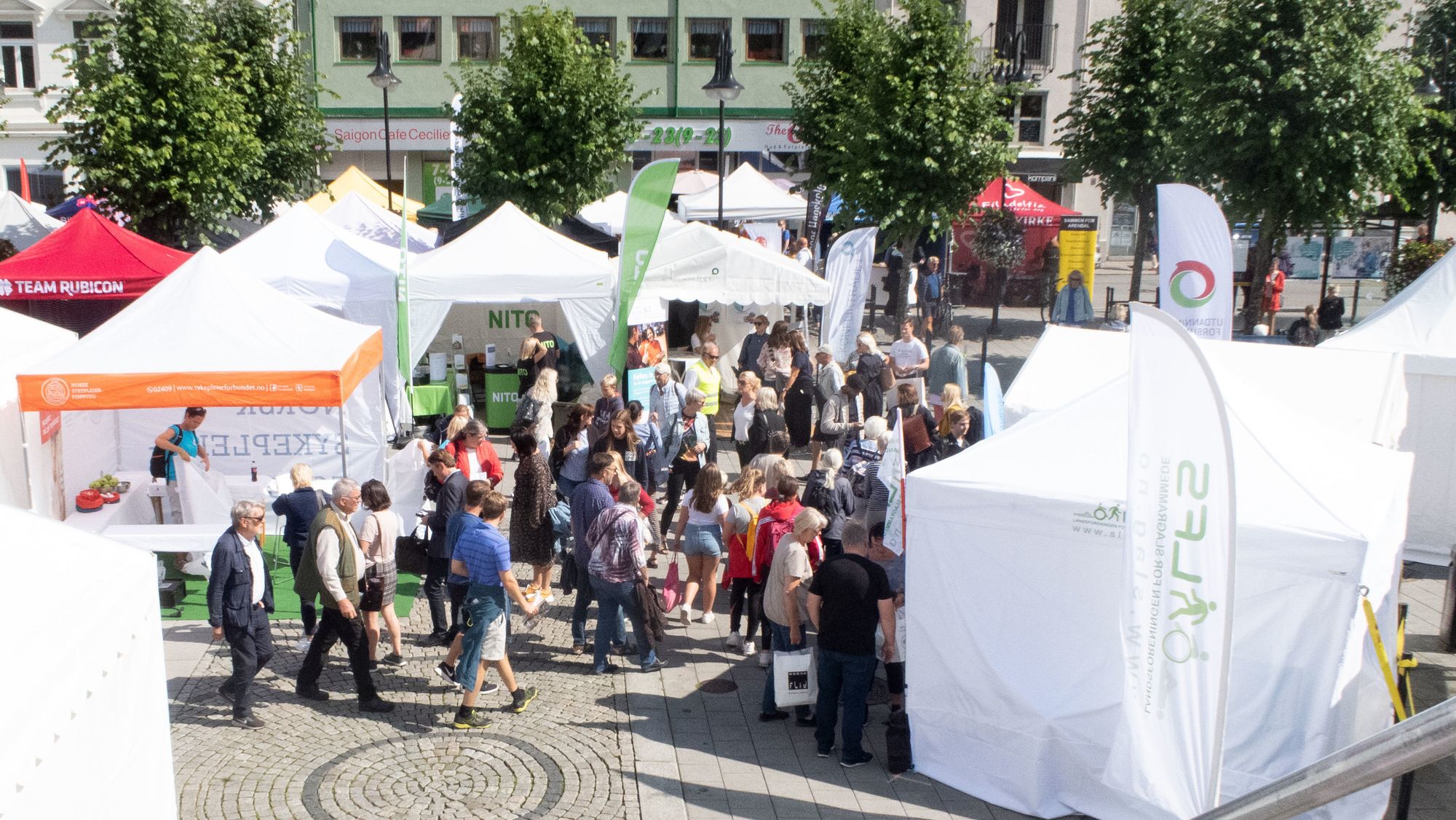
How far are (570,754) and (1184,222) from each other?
7466 millimetres

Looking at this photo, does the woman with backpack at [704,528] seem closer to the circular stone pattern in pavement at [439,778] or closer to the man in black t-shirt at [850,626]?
the man in black t-shirt at [850,626]

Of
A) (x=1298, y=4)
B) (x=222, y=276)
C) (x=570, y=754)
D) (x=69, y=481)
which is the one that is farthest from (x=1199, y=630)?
(x=1298, y=4)

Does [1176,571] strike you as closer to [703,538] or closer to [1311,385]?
[703,538]

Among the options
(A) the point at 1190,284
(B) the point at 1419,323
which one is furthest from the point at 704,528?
(B) the point at 1419,323

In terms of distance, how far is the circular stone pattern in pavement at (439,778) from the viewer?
655 centimetres

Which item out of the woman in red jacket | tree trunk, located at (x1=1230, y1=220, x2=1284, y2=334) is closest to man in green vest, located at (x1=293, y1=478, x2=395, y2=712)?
the woman in red jacket

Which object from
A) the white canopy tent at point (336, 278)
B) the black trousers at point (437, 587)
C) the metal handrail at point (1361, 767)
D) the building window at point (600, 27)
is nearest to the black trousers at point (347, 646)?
the black trousers at point (437, 587)

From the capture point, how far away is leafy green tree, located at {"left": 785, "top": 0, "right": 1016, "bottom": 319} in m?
18.4

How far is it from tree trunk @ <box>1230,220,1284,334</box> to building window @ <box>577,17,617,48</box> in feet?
68.7

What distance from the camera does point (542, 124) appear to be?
2138cm

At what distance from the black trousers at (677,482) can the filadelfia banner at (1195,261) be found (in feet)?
15.1

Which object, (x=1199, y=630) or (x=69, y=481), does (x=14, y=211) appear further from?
(x=1199, y=630)

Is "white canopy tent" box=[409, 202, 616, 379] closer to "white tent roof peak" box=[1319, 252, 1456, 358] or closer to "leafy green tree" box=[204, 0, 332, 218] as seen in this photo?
"white tent roof peak" box=[1319, 252, 1456, 358]

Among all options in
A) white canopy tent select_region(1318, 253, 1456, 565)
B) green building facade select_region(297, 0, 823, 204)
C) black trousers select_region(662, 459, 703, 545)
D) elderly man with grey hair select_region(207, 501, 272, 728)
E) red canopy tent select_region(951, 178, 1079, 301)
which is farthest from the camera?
green building facade select_region(297, 0, 823, 204)
